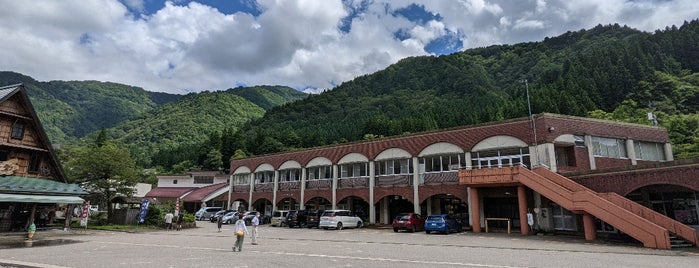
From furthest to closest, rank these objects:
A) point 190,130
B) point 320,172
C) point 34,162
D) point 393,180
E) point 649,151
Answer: point 190,130 < point 320,172 < point 393,180 < point 649,151 < point 34,162

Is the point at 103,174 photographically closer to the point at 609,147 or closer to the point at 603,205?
the point at 603,205

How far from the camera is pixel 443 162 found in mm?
29516

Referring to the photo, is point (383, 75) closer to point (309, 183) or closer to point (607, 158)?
point (309, 183)

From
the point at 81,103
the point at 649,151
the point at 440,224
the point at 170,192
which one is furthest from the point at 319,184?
the point at 81,103

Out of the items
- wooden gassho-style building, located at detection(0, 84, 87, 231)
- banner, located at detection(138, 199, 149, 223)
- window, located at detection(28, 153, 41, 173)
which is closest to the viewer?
wooden gassho-style building, located at detection(0, 84, 87, 231)

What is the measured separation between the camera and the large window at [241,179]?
46.3 meters

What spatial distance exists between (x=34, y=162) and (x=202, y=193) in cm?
2434

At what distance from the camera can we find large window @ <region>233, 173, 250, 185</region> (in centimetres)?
4628

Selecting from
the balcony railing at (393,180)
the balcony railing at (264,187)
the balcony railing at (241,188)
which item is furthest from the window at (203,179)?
the balcony railing at (393,180)

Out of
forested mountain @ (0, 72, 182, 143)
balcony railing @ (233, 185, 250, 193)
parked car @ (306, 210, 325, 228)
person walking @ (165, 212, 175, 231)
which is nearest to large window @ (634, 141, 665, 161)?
parked car @ (306, 210, 325, 228)

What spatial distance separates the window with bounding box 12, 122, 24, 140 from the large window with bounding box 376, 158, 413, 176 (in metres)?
24.5

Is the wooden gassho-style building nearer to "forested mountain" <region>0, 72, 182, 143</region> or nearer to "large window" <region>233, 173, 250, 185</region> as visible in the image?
"large window" <region>233, 173, 250, 185</region>

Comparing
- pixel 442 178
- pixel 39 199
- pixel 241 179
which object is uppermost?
pixel 241 179

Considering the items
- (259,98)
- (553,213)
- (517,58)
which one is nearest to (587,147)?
(553,213)
